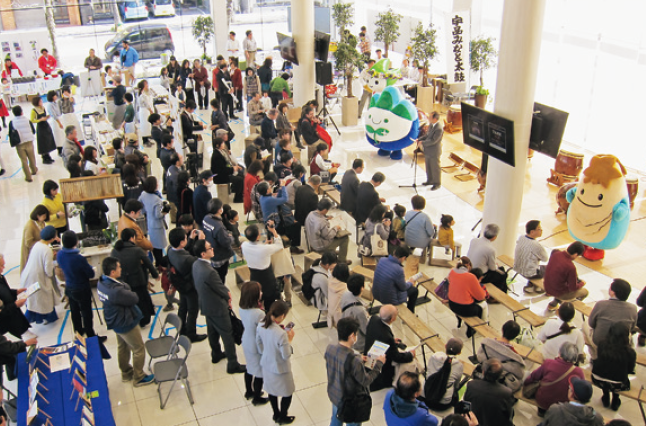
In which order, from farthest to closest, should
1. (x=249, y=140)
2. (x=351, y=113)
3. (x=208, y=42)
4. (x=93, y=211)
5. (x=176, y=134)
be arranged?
(x=208, y=42)
(x=351, y=113)
(x=249, y=140)
(x=176, y=134)
(x=93, y=211)

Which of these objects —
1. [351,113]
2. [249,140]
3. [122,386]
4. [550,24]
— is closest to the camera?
[122,386]

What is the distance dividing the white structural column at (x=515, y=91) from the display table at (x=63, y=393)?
5815mm

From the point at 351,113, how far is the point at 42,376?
11.6 m

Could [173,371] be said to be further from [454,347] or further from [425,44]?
[425,44]

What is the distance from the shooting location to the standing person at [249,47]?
63.7 feet

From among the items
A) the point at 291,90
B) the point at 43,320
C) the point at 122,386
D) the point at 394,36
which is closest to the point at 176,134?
the point at 43,320

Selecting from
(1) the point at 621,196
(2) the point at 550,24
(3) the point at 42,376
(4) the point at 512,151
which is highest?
(2) the point at 550,24

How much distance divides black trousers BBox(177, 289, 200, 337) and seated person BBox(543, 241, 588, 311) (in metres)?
4.42

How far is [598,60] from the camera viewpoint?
518 inches

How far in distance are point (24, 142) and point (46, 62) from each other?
309 inches

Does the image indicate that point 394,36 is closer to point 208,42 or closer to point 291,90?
point 291,90

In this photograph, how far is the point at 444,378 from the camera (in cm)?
592

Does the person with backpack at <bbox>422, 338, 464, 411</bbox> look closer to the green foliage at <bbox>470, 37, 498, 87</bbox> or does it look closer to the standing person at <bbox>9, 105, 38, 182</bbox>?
the standing person at <bbox>9, 105, 38, 182</bbox>

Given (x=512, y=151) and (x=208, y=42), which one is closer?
(x=512, y=151)
